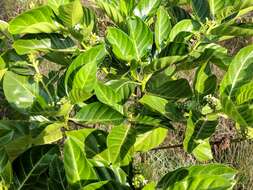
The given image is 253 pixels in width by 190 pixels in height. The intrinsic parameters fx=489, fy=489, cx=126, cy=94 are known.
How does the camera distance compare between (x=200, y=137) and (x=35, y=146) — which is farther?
(x=35, y=146)

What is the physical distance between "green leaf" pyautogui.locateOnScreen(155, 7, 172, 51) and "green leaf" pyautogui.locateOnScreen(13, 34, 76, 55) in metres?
0.17

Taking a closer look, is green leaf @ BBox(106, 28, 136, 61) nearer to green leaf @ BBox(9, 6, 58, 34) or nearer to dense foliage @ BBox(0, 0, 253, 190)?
dense foliage @ BBox(0, 0, 253, 190)

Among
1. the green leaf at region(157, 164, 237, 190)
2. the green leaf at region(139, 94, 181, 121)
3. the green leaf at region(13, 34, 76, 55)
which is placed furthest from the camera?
the green leaf at region(13, 34, 76, 55)

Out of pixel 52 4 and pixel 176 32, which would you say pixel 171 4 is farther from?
pixel 52 4

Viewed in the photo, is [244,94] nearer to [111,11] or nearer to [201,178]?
[201,178]

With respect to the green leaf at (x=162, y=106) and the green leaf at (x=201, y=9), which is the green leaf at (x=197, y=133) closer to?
the green leaf at (x=162, y=106)

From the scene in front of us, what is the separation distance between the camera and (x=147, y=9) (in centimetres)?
108

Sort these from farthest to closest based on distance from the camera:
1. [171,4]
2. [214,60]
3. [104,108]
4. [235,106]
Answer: [171,4]
[214,60]
[104,108]
[235,106]

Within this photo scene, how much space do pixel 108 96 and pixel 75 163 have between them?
0.15m

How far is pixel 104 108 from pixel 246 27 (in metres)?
0.32

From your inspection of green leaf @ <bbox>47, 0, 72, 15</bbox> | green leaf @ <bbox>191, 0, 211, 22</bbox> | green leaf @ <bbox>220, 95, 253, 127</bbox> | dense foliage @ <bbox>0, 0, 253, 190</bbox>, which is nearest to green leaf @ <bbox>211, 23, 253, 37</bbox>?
dense foliage @ <bbox>0, 0, 253, 190</bbox>

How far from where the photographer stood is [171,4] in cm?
114

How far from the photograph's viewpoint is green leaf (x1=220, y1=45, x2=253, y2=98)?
2.82 feet

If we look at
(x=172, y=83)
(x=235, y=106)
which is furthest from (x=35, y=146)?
(x=235, y=106)
